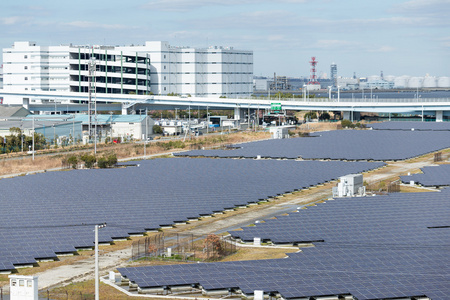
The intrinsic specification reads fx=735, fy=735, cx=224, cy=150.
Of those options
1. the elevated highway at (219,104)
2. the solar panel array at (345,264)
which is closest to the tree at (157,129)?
the elevated highway at (219,104)

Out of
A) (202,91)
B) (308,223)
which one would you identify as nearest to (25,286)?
(308,223)

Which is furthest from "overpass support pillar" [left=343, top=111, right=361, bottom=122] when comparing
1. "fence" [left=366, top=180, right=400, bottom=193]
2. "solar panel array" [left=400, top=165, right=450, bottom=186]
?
"fence" [left=366, top=180, right=400, bottom=193]

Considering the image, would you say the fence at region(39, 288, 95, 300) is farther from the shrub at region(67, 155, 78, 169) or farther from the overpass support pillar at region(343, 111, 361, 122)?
the overpass support pillar at region(343, 111, 361, 122)

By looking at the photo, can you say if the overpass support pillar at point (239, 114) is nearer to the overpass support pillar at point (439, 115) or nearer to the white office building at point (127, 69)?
the white office building at point (127, 69)

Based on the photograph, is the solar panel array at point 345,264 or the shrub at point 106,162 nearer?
the solar panel array at point 345,264

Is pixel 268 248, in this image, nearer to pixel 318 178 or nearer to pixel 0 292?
pixel 0 292
